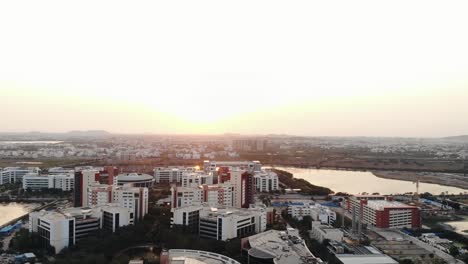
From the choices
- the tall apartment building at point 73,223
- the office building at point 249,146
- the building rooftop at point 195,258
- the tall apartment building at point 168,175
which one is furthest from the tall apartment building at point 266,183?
the office building at point 249,146

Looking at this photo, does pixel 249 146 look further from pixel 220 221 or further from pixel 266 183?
pixel 220 221

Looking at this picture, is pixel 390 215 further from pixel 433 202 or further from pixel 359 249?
pixel 433 202

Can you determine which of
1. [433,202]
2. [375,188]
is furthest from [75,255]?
[375,188]

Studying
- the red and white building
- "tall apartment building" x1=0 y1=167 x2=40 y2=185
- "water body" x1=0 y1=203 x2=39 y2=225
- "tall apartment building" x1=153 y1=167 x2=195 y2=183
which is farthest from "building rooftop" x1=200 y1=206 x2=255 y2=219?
"tall apartment building" x1=0 y1=167 x2=40 y2=185

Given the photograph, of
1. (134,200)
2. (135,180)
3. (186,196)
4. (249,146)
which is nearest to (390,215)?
(186,196)

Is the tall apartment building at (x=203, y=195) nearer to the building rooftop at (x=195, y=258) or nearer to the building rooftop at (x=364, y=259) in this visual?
the building rooftop at (x=364, y=259)
